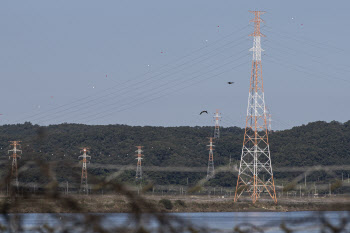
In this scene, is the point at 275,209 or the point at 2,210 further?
the point at 275,209

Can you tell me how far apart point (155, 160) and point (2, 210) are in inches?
4362

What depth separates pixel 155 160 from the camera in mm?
115938

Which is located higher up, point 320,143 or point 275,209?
point 320,143

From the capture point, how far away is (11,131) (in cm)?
13375

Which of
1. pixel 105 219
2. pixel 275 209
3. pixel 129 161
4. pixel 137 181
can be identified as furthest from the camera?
pixel 129 161

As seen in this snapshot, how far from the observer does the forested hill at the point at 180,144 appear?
11438 cm

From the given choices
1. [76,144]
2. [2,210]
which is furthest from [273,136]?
[2,210]

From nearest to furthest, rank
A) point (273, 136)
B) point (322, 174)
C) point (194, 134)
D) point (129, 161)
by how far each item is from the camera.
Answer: point (322, 174) → point (129, 161) → point (273, 136) → point (194, 134)

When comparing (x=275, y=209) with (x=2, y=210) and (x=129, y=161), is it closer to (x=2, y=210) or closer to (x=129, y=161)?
(x=129, y=161)

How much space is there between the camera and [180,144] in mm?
129500

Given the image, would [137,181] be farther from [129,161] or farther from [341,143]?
[341,143]

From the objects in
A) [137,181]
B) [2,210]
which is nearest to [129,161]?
[137,181]

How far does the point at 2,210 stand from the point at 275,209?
78097mm

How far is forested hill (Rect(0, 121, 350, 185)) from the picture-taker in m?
114
